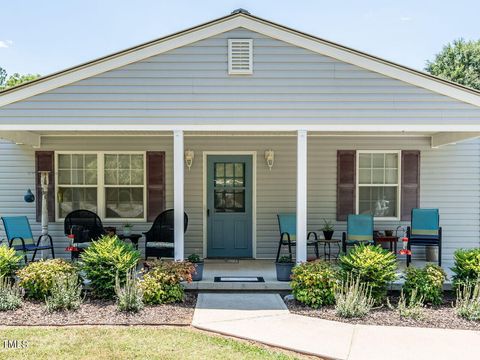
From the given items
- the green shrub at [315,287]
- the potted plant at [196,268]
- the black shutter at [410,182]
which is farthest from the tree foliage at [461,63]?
the potted plant at [196,268]

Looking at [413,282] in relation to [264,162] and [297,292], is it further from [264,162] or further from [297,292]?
[264,162]

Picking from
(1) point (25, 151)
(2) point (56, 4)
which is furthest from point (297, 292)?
(2) point (56, 4)

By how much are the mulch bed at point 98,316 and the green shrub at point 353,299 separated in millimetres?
1759

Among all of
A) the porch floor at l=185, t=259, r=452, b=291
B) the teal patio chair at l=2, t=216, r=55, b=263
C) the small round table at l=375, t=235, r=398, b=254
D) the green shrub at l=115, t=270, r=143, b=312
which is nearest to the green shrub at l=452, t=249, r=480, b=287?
the porch floor at l=185, t=259, r=452, b=291

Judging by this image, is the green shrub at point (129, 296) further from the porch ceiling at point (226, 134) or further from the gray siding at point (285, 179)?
the porch ceiling at point (226, 134)

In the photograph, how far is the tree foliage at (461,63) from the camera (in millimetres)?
24422

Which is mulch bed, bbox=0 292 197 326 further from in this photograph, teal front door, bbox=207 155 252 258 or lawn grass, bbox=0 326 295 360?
teal front door, bbox=207 155 252 258

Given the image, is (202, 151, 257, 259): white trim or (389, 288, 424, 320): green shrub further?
(202, 151, 257, 259): white trim

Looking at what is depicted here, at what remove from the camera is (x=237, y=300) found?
18.3ft

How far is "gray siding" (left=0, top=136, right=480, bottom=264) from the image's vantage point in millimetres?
7926

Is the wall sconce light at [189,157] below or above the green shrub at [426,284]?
above

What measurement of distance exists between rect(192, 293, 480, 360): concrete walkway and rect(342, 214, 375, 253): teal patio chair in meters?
2.48

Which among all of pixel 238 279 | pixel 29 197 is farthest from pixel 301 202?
pixel 29 197

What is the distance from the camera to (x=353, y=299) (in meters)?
5.01
